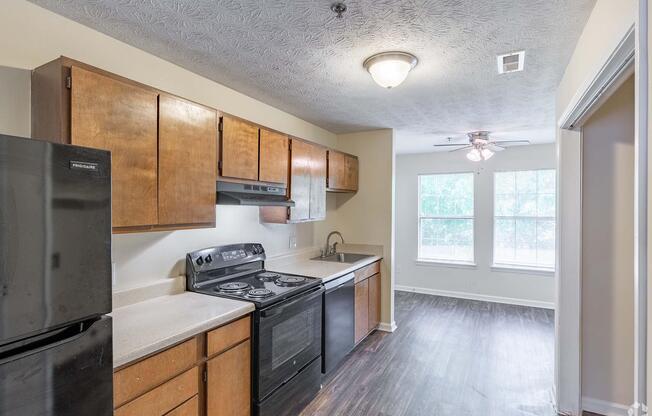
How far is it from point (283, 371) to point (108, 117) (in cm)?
189

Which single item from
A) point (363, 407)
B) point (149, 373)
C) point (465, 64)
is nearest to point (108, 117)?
point (149, 373)

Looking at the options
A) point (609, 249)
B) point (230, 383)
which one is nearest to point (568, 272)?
point (609, 249)

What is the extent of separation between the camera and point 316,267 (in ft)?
11.2

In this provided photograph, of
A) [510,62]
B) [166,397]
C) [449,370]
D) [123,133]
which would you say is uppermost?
[510,62]

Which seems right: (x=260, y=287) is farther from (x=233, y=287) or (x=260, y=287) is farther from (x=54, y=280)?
(x=54, y=280)

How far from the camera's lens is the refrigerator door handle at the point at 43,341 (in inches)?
37.6

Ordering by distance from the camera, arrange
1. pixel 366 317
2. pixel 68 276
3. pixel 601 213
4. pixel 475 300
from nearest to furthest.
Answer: pixel 68 276 → pixel 601 213 → pixel 366 317 → pixel 475 300

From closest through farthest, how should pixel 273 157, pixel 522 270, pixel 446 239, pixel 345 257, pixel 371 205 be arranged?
pixel 273 157, pixel 345 257, pixel 371 205, pixel 522 270, pixel 446 239

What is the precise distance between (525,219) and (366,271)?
3227 mm

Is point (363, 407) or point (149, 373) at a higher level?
point (149, 373)

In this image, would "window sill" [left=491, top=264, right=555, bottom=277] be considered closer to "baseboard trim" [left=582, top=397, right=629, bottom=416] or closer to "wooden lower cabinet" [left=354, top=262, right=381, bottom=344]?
"wooden lower cabinet" [left=354, top=262, right=381, bottom=344]

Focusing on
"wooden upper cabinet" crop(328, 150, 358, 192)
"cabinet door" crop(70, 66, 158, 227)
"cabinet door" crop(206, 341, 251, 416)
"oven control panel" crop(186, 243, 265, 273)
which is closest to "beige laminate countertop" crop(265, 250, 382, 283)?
"oven control panel" crop(186, 243, 265, 273)

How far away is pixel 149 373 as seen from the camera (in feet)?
5.01

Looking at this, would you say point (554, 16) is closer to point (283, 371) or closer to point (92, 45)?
point (92, 45)
